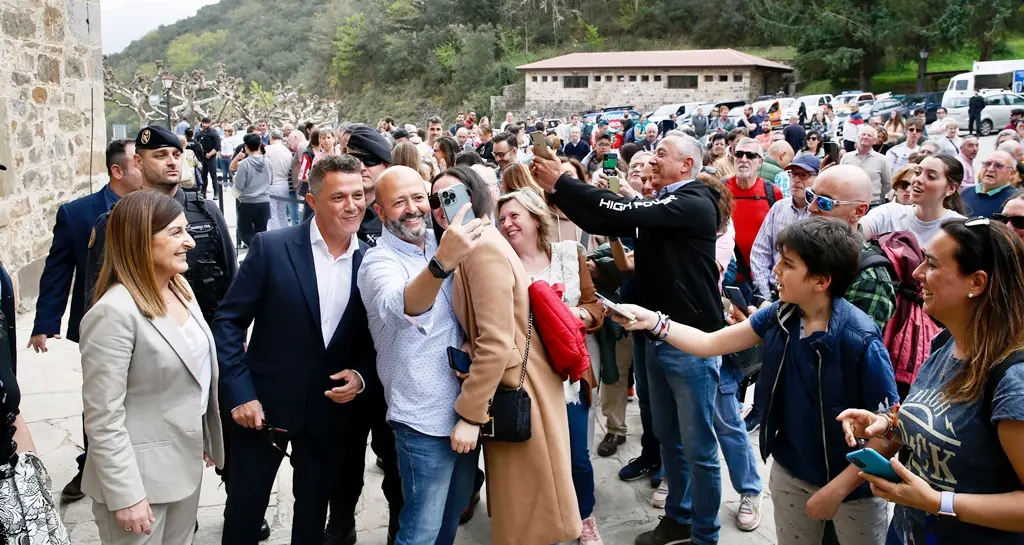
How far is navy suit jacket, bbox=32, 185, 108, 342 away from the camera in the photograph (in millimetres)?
3961

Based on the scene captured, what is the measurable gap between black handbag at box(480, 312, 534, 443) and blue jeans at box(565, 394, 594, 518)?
2.67ft

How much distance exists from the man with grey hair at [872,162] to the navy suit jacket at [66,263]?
21.9 ft

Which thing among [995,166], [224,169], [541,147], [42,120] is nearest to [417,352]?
[541,147]

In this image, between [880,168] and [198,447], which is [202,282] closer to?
[198,447]

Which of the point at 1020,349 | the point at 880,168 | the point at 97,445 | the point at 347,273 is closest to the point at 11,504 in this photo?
the point at 97,445

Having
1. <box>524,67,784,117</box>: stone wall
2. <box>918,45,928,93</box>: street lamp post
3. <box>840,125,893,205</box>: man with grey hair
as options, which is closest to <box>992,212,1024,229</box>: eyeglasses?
<box>840,125,893,205</box>: man with grey hair

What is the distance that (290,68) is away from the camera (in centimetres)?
9725

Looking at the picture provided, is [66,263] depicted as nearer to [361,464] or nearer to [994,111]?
[361,464]

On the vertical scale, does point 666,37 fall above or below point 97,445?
above

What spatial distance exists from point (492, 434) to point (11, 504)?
146 centimetres

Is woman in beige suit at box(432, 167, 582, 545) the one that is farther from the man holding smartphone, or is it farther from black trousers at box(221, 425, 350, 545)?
black trousers at box(221, 425, 350, 545)

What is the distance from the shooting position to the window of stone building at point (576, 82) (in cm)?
5497

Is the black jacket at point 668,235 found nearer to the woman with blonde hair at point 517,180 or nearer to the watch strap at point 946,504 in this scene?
the woman with blonde hair at point 517,180

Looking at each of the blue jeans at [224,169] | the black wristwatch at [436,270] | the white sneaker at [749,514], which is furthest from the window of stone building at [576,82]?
the black wristwatch at [436,270]
